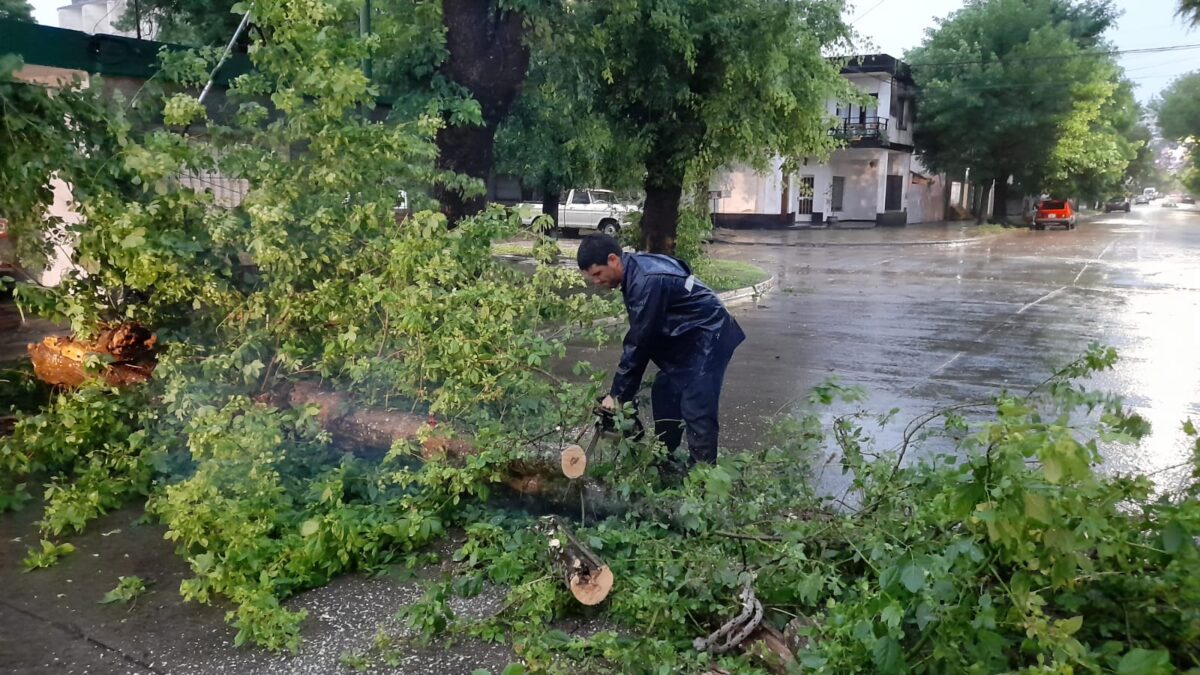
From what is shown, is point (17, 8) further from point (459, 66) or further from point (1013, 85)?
point (1013, 85)

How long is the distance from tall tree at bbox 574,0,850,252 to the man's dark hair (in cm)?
712

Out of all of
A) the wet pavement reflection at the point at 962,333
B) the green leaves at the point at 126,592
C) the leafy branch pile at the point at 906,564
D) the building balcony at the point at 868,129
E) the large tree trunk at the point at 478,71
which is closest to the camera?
the leafy branch pile at the point at 906,564

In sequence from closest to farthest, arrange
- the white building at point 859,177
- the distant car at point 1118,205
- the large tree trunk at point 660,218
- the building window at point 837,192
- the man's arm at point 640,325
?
the man's arm at point 640,325 < the large tree trunk at point 660,218 < the white building at point 859,177 < the building window at point 837,192 < the distant car at point 1118,205

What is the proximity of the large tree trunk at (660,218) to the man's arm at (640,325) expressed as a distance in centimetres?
1090

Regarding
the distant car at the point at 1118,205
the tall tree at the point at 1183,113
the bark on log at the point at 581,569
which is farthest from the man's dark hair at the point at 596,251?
the distant car at the point at 1118,205

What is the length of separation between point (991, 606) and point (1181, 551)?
1.88ft

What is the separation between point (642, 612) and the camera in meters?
3.54

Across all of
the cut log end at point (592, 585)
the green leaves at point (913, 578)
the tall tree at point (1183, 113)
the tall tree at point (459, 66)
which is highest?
the tall tree at point (1183, 113)

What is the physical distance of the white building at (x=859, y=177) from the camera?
38125mm

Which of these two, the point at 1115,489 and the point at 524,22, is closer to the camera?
the point at 1115,489

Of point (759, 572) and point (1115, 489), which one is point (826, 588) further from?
point (1115, 489)

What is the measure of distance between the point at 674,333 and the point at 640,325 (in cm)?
26

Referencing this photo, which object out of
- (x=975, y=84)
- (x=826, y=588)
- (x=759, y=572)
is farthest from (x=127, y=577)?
(x=975, y=84)

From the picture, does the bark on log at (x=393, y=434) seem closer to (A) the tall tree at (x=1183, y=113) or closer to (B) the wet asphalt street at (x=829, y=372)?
(B) the wet asphalt street at (x=829, y=372)
